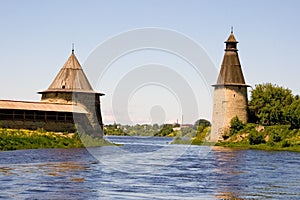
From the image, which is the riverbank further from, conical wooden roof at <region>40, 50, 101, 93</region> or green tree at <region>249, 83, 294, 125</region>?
conical wooden roof at <region>40, 50, 101, 93</region>

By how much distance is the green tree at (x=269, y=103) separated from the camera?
52.1 meters

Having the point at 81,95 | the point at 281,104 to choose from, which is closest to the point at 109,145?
the point at 81,95

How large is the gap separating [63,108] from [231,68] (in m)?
17.0

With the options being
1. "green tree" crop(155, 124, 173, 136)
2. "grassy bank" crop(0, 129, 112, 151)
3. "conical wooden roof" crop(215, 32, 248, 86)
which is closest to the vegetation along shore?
"grassy bank" crop(0, 129, 112, 151)

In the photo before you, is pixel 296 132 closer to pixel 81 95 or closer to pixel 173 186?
pixel 81 95

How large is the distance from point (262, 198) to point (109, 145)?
93.9 feet

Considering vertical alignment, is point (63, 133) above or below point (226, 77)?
below

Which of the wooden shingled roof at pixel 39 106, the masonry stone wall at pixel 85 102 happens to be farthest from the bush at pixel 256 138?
the wooden shingled roof at pixel 39 106

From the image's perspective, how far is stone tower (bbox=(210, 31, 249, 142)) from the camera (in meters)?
51.8

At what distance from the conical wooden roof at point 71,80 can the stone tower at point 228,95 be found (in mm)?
12197

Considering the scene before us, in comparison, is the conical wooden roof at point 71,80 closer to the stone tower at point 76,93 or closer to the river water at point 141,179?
the stone tower at point 76,93

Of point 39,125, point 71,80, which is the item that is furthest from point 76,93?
point 39,125

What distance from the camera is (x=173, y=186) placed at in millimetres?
18141

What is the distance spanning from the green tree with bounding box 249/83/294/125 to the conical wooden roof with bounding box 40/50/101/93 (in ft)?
52.6
